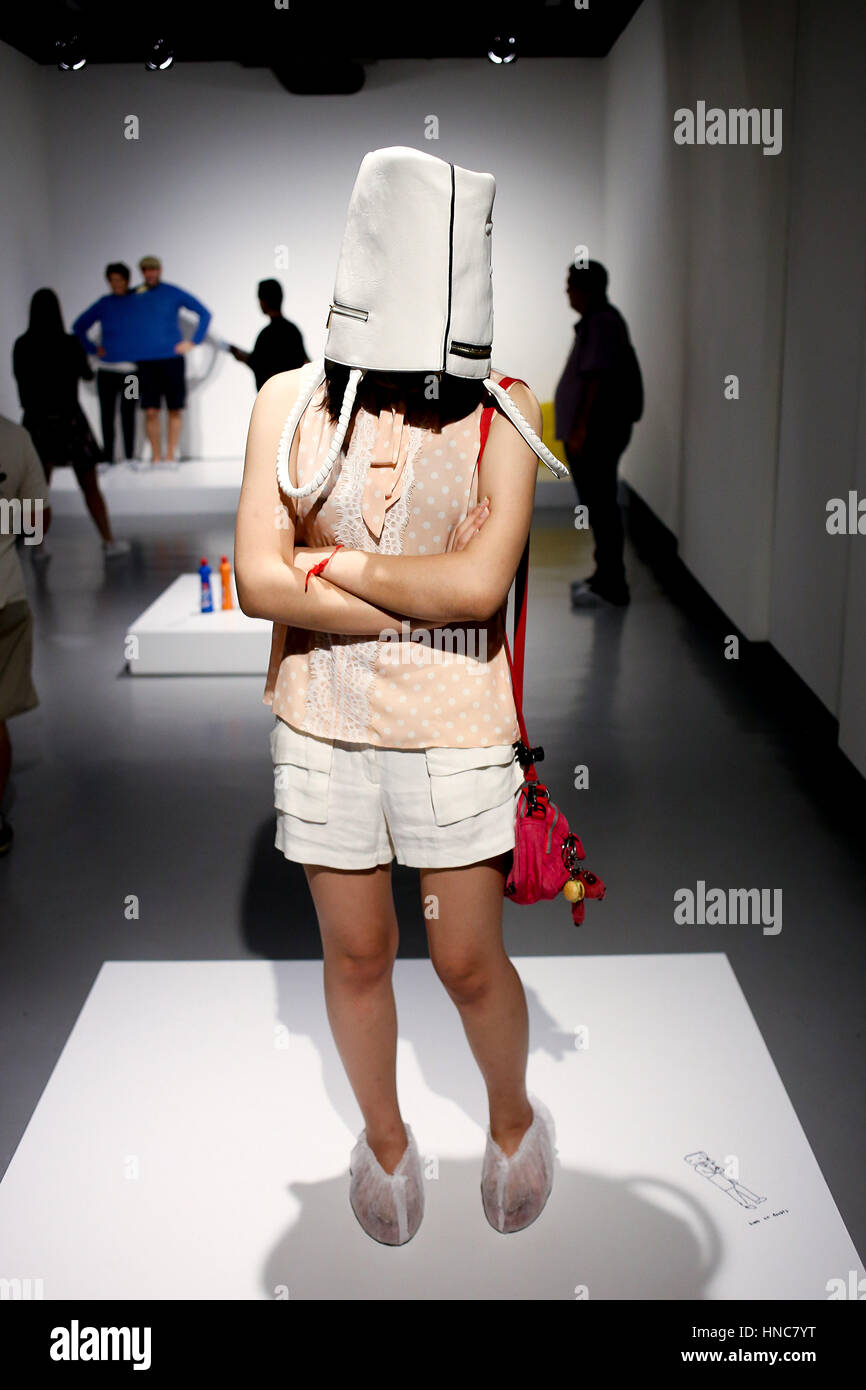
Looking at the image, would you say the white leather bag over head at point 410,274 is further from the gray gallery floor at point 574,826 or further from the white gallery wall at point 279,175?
the white gallery wall at point 279,175

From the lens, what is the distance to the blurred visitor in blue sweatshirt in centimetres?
1180

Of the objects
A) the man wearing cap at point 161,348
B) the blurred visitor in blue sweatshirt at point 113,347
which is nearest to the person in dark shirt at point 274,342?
the blurred visitor in blue sweatshirt at point 113,347

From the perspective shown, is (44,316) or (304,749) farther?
(44,316)

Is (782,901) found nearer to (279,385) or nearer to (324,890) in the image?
(324,890)

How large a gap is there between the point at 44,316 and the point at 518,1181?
7038 mm

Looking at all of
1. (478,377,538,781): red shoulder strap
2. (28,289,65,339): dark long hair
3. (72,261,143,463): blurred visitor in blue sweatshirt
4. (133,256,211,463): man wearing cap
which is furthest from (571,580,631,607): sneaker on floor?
(133,256,211,463): man wearing cap

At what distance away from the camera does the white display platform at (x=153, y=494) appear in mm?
10922

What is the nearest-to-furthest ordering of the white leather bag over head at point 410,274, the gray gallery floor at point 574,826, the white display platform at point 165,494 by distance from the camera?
the white leather bag over head at point 410,274 < the gray gallery floor at point 574,826 < the white display platform at point 165,494

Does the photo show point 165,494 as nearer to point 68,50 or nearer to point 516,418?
point 68,50

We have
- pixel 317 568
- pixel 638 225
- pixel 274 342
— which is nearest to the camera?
pixel 317 568

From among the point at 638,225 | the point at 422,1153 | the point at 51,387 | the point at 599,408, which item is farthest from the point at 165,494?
the point at 422,1153

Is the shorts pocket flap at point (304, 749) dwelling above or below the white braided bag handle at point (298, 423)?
below

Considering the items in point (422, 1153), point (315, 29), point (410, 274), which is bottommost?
point (422, 1153)

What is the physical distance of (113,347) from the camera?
11969mm
